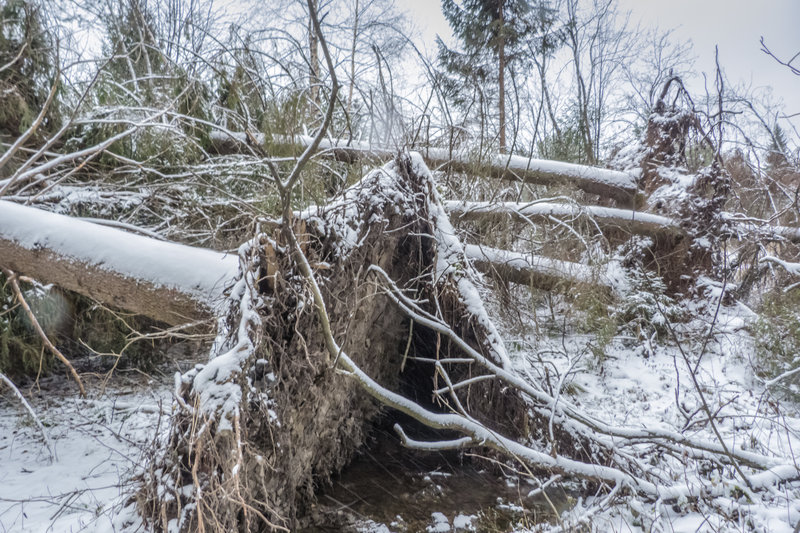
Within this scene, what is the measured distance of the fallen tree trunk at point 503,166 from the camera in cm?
484

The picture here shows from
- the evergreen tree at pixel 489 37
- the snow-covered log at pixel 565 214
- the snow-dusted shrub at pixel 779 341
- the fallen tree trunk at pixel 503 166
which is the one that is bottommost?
→ the snow-dusted shrub at pixel 779 341

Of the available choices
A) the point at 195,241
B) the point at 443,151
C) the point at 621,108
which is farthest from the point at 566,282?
the point at 621,108

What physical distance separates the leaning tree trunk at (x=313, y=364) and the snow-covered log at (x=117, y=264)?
0.53 metres

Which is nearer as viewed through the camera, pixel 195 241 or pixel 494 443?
pixel 494 443

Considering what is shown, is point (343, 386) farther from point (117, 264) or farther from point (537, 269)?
point (537, 269)

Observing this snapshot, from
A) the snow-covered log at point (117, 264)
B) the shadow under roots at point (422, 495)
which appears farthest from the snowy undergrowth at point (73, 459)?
the shadow under roots at point (422, 495)

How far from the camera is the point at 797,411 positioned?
393 cm

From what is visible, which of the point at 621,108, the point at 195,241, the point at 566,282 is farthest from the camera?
the point at 621,108

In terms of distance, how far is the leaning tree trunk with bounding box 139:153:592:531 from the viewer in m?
1.77

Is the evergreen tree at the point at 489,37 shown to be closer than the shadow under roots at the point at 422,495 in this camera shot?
No

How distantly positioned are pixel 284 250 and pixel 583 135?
34.4 ft

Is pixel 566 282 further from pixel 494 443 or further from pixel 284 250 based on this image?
pixel 284 250

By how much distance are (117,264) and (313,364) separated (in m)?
1.56

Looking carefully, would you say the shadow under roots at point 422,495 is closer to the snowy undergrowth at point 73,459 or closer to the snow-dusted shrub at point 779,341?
the snowy undergrowth at point 73,459
